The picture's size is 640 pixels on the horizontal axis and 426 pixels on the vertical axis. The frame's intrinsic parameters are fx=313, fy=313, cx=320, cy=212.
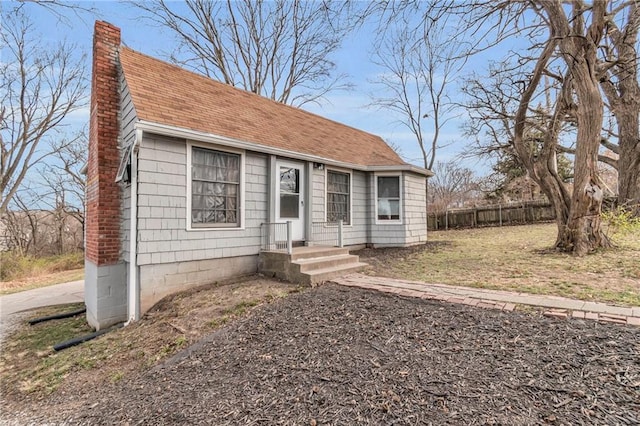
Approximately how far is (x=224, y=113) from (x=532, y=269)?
7.15 metres

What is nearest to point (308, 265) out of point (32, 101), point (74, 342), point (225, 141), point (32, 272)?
point (225, 141)

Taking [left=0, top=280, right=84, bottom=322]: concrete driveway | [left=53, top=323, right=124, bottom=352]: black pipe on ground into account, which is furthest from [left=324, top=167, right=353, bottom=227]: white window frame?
[left=0, top=280, right=84, bottom=322]: concrete driveway

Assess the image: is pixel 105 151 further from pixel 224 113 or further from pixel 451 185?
pixel 451 185

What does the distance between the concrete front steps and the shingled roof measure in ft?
8.26

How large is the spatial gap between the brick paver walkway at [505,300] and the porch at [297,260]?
68 centimetres

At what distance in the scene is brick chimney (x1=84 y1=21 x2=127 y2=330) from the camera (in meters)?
5.61

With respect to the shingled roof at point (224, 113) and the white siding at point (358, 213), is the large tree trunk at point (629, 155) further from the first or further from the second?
the white siding at point (358, 213)

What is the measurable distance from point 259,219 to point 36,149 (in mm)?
17885

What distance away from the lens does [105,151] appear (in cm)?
579

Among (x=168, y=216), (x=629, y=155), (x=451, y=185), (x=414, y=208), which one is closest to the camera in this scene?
(x=168, y=216)

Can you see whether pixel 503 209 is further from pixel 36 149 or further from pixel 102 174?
pixel 36 149

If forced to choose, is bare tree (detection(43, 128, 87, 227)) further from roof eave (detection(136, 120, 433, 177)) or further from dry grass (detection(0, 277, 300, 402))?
roof eave (detection(136, 120, 433, 177))

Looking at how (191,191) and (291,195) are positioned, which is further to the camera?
(291,195)

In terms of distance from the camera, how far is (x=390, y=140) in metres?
25.5
